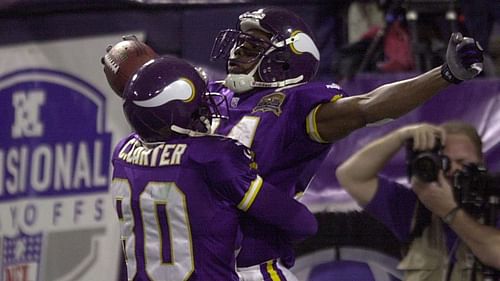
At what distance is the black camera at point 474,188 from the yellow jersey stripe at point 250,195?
960mm

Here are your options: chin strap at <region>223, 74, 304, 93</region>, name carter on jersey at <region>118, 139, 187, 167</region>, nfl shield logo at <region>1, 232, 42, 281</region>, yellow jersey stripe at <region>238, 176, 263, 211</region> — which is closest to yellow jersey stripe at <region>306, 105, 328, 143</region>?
chin strap at <region>223, 74, 304, 93</region>

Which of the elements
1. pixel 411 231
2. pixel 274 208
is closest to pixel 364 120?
pixel 274 208

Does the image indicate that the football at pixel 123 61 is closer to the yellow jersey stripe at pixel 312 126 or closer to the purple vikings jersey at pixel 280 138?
the purple vikings jersey at pixel 280 138

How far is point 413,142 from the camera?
3.93 m

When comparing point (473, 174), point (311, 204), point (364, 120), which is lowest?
point (311, 204)

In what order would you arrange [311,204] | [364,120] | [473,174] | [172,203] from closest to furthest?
[172,203] → [364,120] → [473,174] → [311,204]

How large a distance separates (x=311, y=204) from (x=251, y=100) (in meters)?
0.68

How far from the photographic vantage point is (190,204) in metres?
3.08

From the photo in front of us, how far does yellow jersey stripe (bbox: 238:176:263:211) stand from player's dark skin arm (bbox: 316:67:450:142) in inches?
13.4

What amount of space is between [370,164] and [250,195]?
3.24 feet

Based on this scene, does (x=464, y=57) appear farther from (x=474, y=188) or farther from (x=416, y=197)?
(x=416, y=197)

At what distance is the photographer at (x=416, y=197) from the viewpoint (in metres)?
3.88

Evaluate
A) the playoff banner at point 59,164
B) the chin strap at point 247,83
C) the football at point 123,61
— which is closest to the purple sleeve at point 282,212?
the chin strap at point 247,83

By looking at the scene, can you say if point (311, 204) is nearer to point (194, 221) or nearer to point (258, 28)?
point (258, 28)
